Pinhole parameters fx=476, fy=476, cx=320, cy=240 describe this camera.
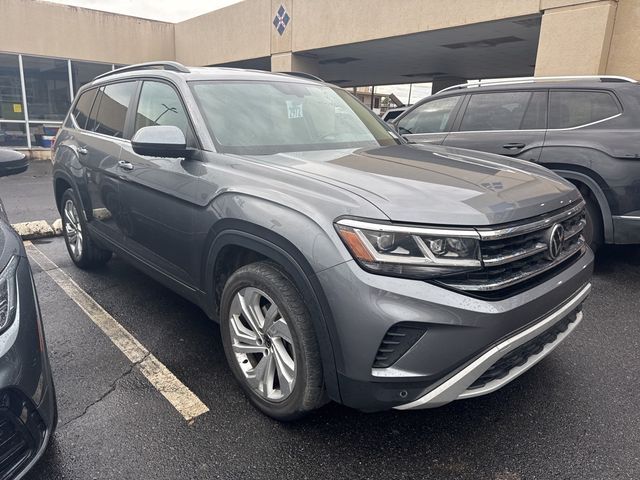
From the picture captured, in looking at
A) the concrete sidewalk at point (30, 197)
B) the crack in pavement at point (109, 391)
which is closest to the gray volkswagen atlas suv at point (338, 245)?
the crack in pavement at point (109, 391)

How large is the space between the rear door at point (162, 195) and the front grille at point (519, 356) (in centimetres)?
168

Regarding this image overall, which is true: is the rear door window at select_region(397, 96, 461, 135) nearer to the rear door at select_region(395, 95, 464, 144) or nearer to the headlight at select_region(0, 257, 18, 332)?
the rear door at select_region(395, 95, 464, 144)

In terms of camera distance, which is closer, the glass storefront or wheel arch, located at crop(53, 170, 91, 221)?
wheel arch, located at crop(53, 170, 91, 221)

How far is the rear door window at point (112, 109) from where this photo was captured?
12.3 feet

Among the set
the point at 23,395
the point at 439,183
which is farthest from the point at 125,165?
the point at 439,183

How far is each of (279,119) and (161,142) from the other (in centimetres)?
83

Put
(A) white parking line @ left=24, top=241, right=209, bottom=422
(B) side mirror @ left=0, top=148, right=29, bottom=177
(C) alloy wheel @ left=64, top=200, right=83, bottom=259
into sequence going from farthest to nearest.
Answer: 1. (C) alloy wheel @ left=64, top=200, right=83, bottom=259
2. (B) side mirror @ left=0, top=148, right=29, bottom=177
3. (A) white parking line @ left=24, top=241, right=209, bottom=422

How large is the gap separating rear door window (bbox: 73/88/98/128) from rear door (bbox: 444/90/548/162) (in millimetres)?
3887

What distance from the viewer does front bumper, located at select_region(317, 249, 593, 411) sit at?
186 cm

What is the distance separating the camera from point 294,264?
2.10 metres

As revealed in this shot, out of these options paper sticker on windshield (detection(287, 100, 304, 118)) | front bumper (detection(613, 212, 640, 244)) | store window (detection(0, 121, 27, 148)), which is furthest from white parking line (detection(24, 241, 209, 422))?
store window (detection(0, 121, 27, 148))

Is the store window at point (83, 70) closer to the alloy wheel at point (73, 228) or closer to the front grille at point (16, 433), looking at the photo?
the alloy wheel at point (73, 228)

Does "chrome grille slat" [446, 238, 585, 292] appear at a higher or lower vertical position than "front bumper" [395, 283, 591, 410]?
higher

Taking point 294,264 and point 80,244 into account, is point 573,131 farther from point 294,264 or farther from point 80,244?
point 80,244
